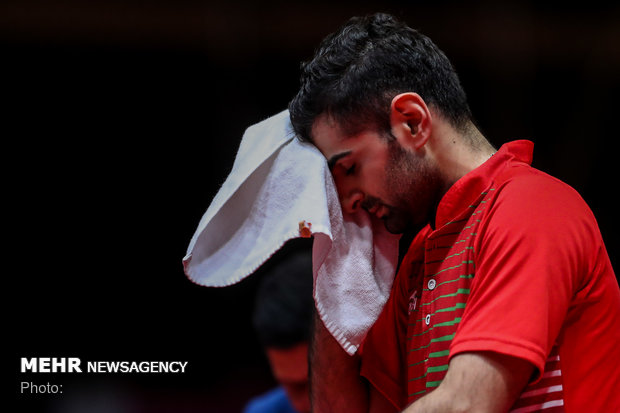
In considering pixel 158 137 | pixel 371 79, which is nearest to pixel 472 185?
pixel 371 79

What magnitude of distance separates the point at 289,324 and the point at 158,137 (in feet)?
3.18

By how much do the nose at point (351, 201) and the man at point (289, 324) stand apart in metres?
0.64

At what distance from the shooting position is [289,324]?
1662mm

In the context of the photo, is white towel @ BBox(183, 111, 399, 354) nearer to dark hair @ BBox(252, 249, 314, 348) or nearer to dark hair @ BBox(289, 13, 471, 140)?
dark hair @ BBox(289, 13, 471, 140)

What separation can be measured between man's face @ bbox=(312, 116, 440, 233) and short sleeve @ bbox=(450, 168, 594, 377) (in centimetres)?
15

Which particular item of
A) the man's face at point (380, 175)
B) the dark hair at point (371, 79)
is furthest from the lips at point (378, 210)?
the dark hair at point (371, 79)

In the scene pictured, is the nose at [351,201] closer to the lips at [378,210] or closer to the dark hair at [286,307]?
the lips at [378,210]

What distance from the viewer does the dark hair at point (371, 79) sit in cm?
97

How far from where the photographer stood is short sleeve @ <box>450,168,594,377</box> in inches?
29.1

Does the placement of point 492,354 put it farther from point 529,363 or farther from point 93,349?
point 93,349

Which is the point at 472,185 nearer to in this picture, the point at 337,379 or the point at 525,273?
the point at 525,273

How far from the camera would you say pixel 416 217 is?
100cm

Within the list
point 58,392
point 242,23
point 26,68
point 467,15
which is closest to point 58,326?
point 58,392

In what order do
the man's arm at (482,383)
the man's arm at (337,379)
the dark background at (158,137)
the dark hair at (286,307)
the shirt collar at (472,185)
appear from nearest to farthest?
the man's arm at (482,383) → the shirt collar at (472,185) → the man's arm at (337,379) → the dark hair at (286,307) → the dark background at (158,137)
